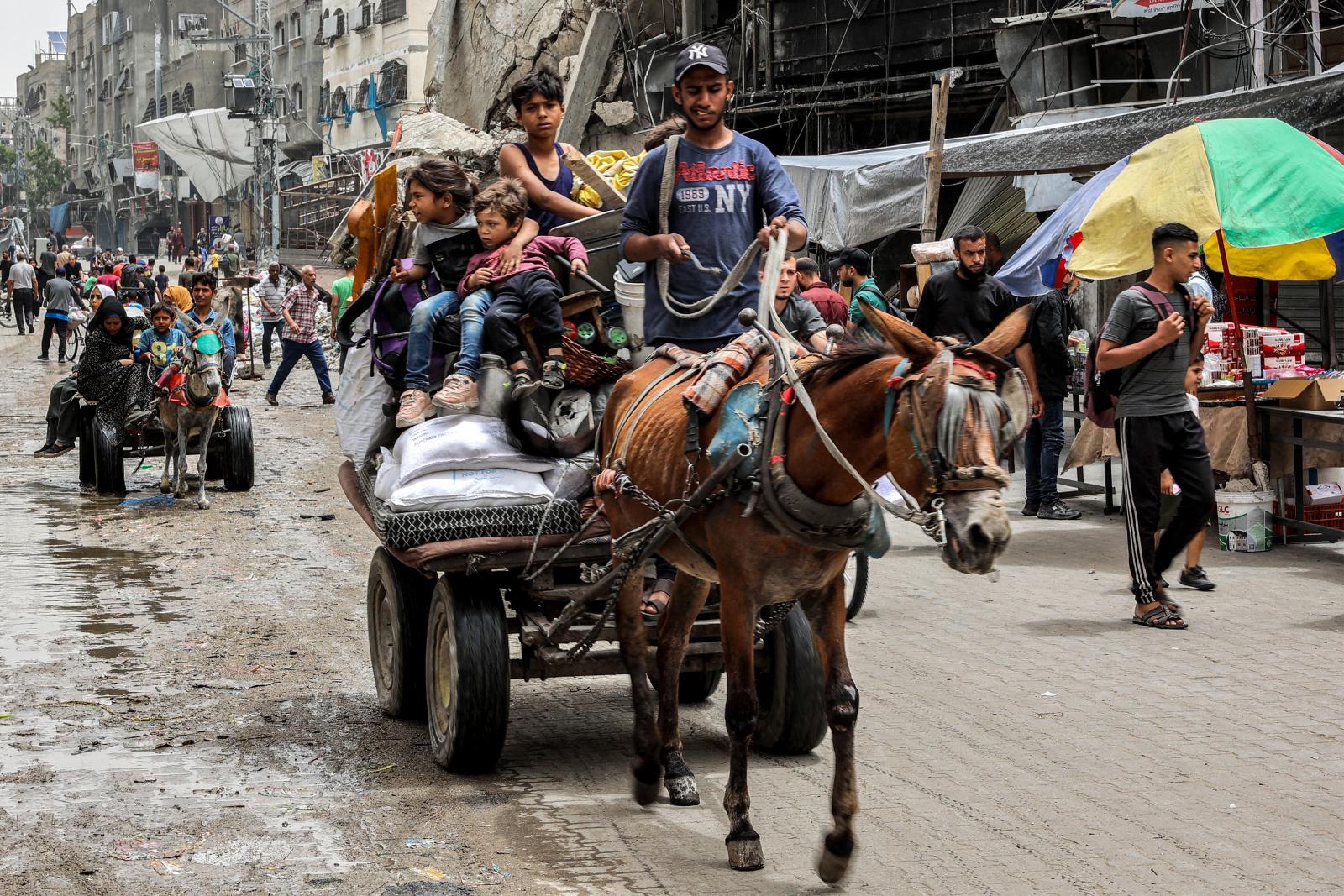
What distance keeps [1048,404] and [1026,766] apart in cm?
699

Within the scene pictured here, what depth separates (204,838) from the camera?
5.12m

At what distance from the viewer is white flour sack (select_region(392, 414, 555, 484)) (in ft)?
19.1

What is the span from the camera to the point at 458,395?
5984mm

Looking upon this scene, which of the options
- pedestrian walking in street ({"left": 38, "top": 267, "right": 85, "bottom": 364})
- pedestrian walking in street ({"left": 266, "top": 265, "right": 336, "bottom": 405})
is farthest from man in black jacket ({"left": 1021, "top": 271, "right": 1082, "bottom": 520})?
pedestrian walking in street ({"left": 38, "top": 267, "right": 85, "bottom": 364})

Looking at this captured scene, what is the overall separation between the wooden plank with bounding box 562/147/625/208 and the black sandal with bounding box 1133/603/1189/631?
13.0ft

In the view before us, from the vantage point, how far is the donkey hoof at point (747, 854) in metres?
4.78

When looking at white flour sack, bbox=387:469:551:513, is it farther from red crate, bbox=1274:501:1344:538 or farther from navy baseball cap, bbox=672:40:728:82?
red crate, bbox=1274:501:1344:538

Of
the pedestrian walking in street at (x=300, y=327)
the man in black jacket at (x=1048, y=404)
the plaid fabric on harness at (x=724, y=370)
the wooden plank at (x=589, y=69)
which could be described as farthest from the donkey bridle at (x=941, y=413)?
the wooden plank at (x=589, y=69)

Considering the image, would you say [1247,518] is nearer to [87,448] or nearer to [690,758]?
[690,758]

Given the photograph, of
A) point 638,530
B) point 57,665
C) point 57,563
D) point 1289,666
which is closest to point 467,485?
point 638,530

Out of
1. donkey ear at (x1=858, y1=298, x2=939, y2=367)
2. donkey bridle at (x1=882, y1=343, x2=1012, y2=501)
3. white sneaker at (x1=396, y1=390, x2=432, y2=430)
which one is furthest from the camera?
white sneaker at (x1=396, y1=390, x2=432, y2=430)

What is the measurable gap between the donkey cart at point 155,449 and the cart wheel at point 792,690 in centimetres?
941

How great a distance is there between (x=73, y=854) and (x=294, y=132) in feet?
217

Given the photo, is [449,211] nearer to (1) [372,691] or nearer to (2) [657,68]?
(1) [372,691]
